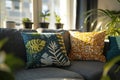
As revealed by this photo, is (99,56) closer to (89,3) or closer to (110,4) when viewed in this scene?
(89,3)

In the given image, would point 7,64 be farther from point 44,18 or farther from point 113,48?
point 44,18

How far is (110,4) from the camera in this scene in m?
3.44

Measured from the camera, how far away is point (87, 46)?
225 cm

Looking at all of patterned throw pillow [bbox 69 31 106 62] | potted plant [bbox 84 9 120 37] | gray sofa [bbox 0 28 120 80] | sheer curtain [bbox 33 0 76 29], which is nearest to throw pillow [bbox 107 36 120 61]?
patterned throw pillow [bbox 69 31 106 62]

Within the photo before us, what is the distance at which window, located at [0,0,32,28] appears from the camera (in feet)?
8.65

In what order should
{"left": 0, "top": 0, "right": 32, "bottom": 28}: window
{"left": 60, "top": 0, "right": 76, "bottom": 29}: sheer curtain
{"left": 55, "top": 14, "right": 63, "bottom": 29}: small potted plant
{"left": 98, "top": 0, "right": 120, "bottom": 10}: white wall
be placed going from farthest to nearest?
{"left": 98, "top": 0, "right": 120, "bottom": 10}: white wall → {"left": 60, "top": 0, "right": 76, "bottom": 29}: sheer curtain → {"left": 55, "top": 14, "right": 63, "bottom": 29}: small potted plant → {"left": 0, "top": 0, "right": 32, "bottom": 28}: window

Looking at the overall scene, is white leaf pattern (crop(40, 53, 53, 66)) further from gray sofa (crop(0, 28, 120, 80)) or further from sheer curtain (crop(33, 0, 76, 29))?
sheer curtain (crop(33, 0, 76, 29))

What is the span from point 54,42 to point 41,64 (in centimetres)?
27

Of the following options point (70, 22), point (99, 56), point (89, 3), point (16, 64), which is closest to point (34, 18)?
point (70, 22)

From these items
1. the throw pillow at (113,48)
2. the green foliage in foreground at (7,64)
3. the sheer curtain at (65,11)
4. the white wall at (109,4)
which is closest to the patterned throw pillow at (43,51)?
the throw pillow at (113,48)

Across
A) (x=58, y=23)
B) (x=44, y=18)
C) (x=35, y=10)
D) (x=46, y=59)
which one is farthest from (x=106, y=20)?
(x=46, y=59)

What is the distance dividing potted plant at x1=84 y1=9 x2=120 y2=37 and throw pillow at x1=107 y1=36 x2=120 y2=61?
18.7 inches

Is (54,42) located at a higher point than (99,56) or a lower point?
higher

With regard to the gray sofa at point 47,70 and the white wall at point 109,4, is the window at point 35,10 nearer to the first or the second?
the white wall at point 109,4
